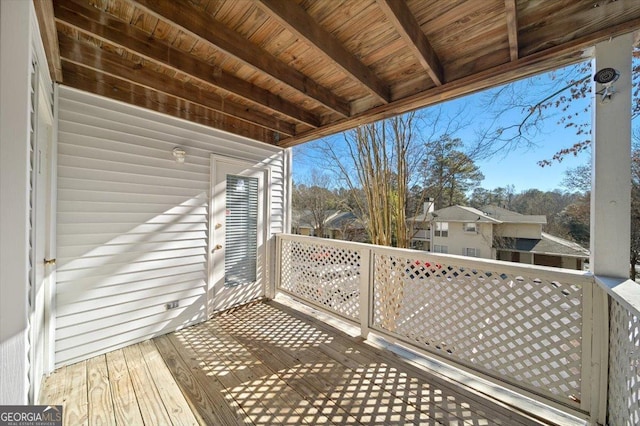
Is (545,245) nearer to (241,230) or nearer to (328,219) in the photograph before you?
(241,230)

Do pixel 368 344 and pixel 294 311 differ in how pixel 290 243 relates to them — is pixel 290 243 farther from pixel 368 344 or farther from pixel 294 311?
pixel 368 344

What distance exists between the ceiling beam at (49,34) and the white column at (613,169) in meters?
3.40

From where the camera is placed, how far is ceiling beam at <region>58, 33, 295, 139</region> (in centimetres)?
200

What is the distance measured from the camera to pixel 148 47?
1950mm

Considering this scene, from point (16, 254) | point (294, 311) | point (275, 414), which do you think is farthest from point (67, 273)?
point (294, 311)

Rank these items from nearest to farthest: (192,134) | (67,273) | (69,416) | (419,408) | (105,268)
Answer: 1. (69,416)
2. (419,408)
3. (67,273)
4. (105,268)
5. (192,134)

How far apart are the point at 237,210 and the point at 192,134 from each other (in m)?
1.17

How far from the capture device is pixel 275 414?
67.8 inches

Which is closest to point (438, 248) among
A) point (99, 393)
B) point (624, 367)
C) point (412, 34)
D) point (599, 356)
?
point (599, 356)

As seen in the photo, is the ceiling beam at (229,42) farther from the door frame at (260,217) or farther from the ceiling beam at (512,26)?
the ceiling beam at (512,26)

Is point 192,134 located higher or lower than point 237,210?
higher

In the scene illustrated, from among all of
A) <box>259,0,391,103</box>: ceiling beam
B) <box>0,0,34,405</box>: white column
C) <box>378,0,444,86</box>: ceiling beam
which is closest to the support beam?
<box>378,0,444,86</box>: ceiling beam

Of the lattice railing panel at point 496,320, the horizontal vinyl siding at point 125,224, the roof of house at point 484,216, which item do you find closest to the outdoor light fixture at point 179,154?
the horizontal vinyl siding at point 125,224

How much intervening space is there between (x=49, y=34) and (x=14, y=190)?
119 cm
